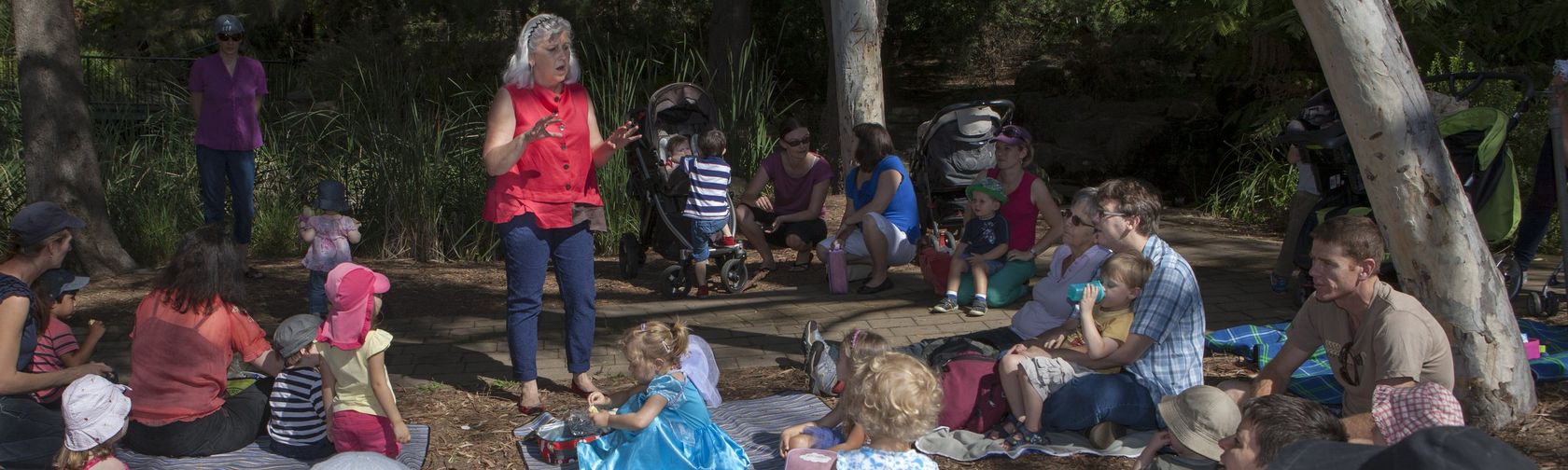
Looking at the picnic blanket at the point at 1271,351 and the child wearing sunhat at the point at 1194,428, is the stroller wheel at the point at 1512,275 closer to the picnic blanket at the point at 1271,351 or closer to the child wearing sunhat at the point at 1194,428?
the picnic blanket at the point at 1271,351

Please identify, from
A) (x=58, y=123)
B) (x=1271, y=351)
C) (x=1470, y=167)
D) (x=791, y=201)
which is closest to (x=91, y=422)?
(x=1271, y=351)

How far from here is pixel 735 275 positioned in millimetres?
7902

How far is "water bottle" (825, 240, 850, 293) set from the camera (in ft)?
25.4

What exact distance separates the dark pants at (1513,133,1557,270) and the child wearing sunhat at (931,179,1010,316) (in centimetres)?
262

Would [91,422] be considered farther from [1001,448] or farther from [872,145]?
[872,145]

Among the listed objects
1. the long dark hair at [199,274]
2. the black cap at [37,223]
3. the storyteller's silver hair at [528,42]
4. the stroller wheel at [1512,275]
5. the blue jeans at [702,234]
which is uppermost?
the storyteller's silver hair at [528,42]

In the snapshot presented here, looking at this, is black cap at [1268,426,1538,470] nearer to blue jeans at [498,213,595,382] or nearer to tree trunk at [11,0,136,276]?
blue jeans at [498,213,595,382]

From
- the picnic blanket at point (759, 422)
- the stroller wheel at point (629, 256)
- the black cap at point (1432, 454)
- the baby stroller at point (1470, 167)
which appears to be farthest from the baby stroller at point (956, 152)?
the black cap at point (1432, 454)

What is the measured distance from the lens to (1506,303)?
15.8ft

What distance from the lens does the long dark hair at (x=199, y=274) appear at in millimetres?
4504

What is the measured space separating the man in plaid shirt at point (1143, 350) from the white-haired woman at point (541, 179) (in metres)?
1.98

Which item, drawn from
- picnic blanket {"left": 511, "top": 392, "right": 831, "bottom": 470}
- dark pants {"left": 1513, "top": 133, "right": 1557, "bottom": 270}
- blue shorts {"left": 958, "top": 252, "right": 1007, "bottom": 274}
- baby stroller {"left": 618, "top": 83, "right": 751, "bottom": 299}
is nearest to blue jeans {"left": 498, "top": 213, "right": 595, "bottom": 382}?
picnic blanket {"left": 511, "top": 392, "right": 831, "bottom": 470}

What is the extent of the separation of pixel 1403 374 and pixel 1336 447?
2561 mm

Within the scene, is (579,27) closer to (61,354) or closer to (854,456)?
(61,354)
